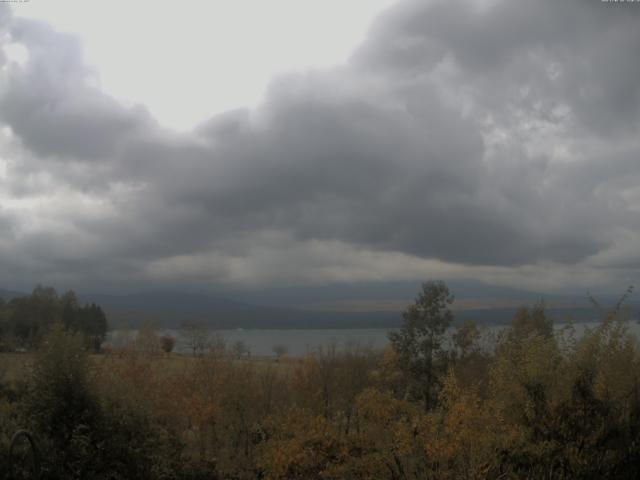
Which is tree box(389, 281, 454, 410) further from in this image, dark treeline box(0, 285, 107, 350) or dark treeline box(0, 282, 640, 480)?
dark treeline box(0, 285, 107, 350)

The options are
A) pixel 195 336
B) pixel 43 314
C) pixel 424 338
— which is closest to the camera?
pixel 424 338

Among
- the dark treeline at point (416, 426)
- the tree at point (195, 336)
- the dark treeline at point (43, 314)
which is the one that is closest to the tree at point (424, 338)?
the dark treeline at point (416, 426)

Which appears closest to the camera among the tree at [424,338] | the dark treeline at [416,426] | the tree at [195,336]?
the dark treeline at [416,426]

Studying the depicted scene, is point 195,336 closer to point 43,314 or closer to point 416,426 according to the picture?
point 43,314

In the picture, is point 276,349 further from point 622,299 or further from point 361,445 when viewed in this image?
point 622,299

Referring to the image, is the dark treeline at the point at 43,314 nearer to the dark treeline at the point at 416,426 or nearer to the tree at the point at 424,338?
the tree at the point at 424,338

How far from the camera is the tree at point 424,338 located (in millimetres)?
40125

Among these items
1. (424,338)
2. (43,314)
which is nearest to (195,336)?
(424,338)

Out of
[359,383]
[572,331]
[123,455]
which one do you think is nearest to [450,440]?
[572,331]

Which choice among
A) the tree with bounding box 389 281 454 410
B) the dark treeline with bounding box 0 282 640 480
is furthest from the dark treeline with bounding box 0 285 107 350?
the dark treeline with bounding box 0 282 640 480

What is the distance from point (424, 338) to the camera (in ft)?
133

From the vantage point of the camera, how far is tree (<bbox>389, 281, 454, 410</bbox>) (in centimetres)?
4012

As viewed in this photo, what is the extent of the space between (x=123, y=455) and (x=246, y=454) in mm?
13422

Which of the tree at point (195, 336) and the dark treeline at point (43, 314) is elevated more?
the dark treeline at point (43, 314)
